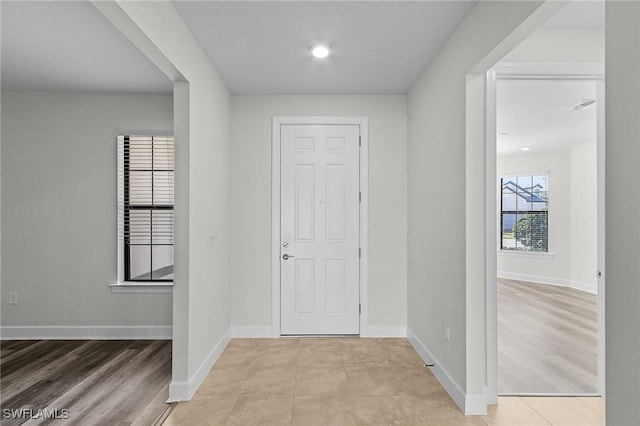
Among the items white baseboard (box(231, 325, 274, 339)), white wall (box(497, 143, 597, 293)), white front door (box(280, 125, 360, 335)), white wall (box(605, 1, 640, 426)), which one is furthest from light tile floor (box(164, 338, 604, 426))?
white wall (box(497, 143, 597, 293))

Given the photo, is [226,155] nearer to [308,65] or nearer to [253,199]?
[253,199]

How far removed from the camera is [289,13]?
258cm

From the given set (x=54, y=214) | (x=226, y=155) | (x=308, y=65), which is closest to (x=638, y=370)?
(x=308, y=65)

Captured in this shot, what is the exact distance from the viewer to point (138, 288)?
13.7ft

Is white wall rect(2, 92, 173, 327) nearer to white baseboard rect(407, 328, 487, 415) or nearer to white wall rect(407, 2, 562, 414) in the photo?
white wall rect(407, 2, 562, 414)

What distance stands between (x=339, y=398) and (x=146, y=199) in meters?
2.85

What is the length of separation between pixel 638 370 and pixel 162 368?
129 inches

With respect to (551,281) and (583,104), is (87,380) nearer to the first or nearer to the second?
(583,104)

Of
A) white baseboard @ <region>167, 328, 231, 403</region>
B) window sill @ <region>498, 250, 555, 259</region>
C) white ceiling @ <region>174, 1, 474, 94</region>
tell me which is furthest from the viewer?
window sill @ <region>498, 250, 555, 259</region>

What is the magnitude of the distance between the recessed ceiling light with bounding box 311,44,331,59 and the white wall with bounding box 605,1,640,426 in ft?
6.68

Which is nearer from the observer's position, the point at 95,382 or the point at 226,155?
the point at 95,382

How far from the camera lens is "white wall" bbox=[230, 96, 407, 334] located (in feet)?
13.9

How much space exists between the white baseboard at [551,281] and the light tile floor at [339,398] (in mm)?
5021

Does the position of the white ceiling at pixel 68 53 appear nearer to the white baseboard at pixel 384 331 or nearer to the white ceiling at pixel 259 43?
the white ceiling at pixel 259 43
